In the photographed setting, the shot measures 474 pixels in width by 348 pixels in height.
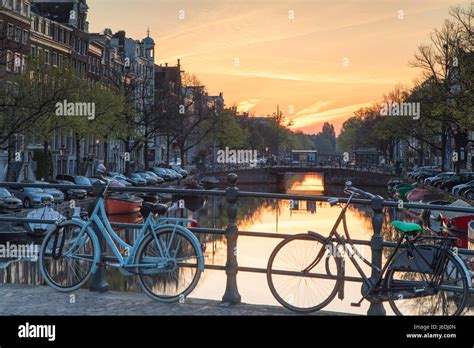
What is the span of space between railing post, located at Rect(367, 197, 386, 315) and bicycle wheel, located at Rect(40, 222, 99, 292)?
3209 millimetres

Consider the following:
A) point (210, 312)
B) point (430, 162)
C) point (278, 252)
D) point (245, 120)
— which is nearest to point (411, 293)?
point (278, 252)

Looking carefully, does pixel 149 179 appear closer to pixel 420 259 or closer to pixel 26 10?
pixel 26 10

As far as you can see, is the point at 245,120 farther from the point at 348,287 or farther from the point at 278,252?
the point at 278,252

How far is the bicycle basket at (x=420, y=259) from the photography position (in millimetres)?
7551

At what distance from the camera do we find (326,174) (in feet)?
374

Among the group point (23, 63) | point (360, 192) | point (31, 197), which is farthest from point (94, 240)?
point (23, 63)

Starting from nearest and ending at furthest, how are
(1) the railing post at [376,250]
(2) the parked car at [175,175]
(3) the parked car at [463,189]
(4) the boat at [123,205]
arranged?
(1) the railing post at [376,250] < (3) the parked car at [463,189] < (4) the boat at [123,205] < (2) the parked car at [175,175]

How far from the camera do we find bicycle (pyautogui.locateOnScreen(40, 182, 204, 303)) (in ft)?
27.5

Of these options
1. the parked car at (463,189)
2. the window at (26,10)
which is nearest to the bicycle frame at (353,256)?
the parked car at (463,189)

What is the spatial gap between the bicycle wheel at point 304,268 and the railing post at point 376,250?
39 cm

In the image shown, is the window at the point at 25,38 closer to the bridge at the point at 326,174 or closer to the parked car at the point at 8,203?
the parked car at the point at 8,203

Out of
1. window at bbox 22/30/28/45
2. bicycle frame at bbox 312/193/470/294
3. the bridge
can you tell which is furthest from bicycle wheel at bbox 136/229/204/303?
the bridge
